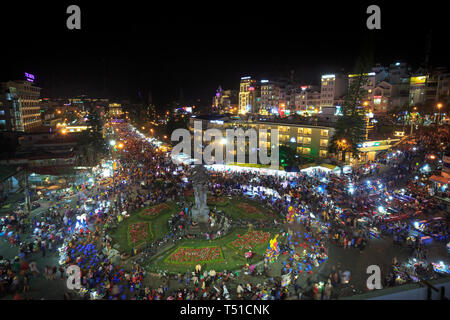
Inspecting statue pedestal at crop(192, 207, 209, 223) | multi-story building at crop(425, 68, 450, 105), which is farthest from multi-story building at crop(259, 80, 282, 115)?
statue pedestal at crop(192, 207, 209, 223)

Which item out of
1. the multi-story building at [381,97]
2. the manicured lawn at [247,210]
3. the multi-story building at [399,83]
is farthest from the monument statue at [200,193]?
the multi-story building at [399,83]

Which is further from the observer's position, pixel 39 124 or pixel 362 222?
pixel 39 124

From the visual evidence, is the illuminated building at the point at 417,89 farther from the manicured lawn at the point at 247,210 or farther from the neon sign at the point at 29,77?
the neon sign at the point at 29,77

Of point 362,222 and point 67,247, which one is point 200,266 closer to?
point 67,247

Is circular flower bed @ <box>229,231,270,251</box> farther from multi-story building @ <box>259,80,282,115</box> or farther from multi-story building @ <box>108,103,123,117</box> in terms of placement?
Result: multi-story building @ <box>108,103,123,117</box>

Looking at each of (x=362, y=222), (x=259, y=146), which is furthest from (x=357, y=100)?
(x=362, y=222)
